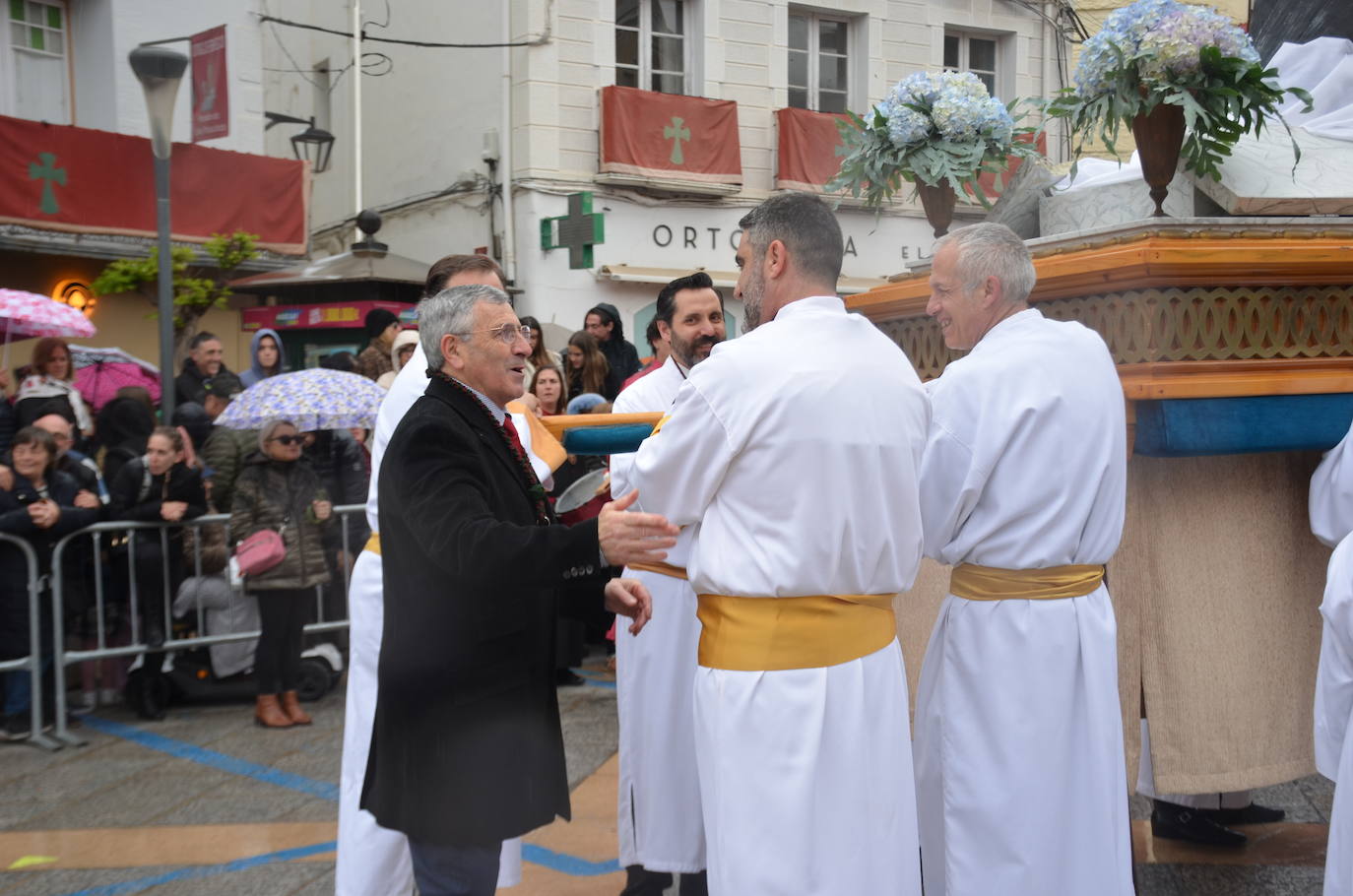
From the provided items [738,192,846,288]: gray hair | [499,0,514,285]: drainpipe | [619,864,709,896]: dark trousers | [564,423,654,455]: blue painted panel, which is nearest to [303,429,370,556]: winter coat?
[619,864,709,896]: dark trousers

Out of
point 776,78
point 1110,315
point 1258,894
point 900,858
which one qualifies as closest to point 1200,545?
point 1110,315

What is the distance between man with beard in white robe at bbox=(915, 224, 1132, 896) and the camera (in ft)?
10.8

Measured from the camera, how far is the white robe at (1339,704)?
2.91 meters

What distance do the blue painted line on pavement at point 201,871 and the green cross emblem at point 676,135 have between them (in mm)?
11269

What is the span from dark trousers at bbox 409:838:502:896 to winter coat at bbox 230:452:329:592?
3733 mm

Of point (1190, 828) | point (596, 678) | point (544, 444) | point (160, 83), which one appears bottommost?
point (596, 678)

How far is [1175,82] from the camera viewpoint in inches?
152

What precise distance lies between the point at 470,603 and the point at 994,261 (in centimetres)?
159

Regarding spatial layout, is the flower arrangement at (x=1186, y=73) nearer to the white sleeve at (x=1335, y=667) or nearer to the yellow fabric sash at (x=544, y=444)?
the white sleeve at (x=1335, y=667)

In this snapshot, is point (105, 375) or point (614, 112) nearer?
point (105, 375)

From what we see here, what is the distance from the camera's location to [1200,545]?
3801 millimetres

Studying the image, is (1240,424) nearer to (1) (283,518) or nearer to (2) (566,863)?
(2) (566,863)

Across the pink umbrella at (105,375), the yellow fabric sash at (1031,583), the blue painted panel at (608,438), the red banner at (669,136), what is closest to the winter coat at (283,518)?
the pink umbrella at (105,375)

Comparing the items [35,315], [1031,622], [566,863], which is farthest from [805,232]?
[35,315]
